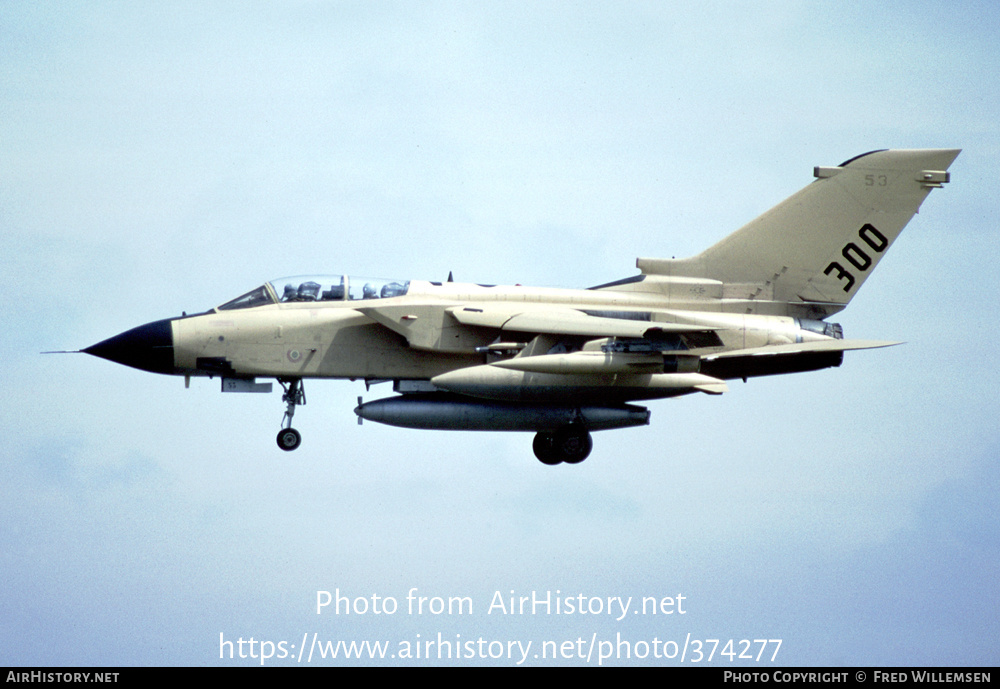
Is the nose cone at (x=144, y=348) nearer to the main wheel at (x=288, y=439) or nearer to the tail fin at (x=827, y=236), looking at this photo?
the main wheel at (x=288, y=439)

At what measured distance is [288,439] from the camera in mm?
19031

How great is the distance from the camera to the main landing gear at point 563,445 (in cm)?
1953

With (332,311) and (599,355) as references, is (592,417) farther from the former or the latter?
(332,311)

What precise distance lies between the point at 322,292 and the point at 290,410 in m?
1.90

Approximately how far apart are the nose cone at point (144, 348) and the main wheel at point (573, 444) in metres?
6.09

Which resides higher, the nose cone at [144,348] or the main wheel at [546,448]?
the nose cone at [144,348]

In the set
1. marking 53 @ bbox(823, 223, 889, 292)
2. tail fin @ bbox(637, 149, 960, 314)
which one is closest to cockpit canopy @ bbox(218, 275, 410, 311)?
tail fin @ bbox(637, 149, 960, 314)

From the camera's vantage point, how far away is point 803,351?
1839 cm

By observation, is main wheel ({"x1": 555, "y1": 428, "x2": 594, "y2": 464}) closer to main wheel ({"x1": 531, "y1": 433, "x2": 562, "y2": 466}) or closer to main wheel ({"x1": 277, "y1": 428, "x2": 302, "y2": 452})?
main wheel ({"x1": 531, "y1": 433, "x2": 562, "y2": 466})

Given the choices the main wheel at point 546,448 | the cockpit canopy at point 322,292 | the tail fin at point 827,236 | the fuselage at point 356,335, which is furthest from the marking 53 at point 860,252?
the cockpit canopy at point 322,292

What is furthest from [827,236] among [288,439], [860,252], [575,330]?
[288,439]

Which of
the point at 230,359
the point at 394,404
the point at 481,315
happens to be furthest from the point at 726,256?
the point at 230,359

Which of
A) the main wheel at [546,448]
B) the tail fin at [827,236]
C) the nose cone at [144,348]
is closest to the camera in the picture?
the nose cone at [144,348]

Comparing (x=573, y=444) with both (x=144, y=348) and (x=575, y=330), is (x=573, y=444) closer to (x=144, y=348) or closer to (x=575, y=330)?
(x=575, y=330)
